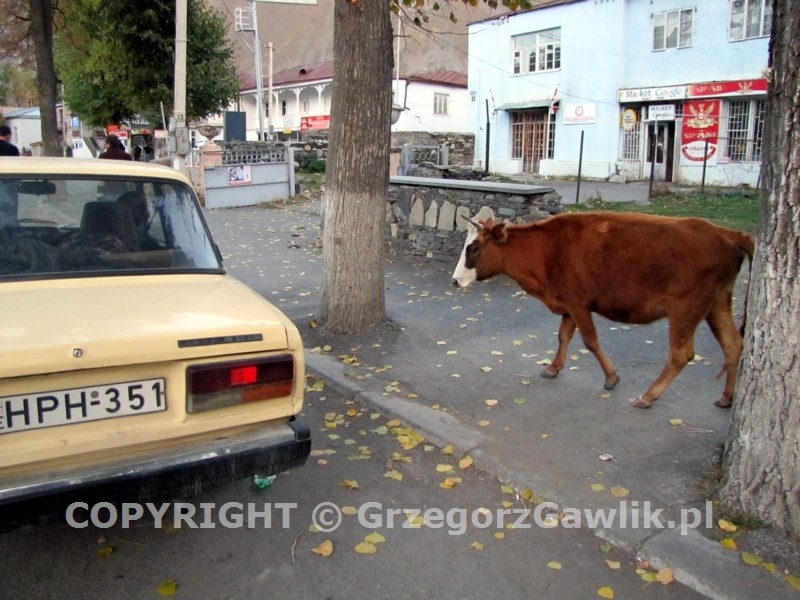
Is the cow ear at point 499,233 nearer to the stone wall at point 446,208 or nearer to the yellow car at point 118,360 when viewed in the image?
the yellow car at point 118,360

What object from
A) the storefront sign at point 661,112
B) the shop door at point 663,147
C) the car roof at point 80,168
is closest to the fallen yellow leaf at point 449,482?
the car roof at point 80,168

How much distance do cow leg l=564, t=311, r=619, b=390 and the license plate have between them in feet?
10.7

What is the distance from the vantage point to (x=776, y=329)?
336 cm

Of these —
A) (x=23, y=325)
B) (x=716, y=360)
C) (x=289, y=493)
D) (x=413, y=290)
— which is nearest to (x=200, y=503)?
(x=289, y=493)

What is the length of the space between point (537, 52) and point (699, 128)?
8.94m

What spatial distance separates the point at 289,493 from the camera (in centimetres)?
405

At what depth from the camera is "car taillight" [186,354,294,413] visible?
3.13 m

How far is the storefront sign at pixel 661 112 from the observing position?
2422 cm

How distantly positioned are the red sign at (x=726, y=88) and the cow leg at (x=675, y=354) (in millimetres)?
21730

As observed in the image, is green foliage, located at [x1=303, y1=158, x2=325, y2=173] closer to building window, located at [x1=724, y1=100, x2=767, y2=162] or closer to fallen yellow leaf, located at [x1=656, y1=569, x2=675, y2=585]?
building window, located at [x1=724, y1=100, x2=767, y2=162]

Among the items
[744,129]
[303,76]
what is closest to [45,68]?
[744,129]

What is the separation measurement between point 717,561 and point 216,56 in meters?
32.9

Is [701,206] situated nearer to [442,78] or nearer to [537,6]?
[537,6]

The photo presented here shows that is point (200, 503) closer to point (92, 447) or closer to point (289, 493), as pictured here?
point (289, 493)
